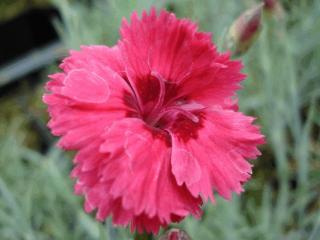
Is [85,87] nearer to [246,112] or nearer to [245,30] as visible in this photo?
[245,30]

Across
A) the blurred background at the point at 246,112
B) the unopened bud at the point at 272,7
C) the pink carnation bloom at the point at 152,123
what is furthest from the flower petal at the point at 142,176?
the unopened bud at the point at 272,7

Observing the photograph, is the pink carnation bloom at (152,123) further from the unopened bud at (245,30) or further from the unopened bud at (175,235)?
the unopened bud at (245,30)

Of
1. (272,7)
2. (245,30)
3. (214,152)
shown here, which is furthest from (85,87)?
→ (272,7)

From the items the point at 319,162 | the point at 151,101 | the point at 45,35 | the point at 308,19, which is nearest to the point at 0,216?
the point at 151,101

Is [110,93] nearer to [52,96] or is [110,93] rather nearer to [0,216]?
[52,96]

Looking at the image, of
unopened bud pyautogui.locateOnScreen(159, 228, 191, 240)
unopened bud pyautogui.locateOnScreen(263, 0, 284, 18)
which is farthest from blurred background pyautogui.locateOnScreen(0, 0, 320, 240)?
Answer: unopened bud pyautogui.locateOnScreen(159, 228, 191, 240)

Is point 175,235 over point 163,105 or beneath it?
beneath
